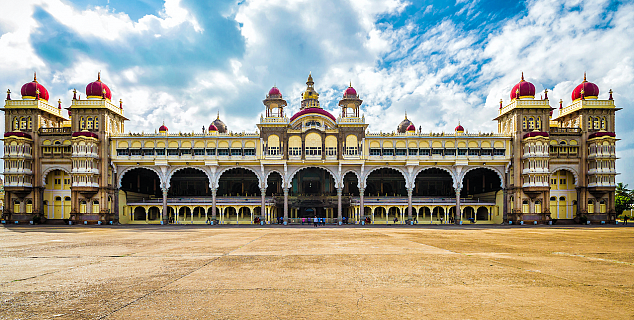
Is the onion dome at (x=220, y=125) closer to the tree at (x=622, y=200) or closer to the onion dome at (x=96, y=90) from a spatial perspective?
the onion dome at (x=96, y=90)

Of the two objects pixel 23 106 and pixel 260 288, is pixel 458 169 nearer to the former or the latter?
pixel 260 288

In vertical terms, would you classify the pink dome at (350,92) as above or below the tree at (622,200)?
above

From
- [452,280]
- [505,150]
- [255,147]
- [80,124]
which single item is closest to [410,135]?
[505,150]

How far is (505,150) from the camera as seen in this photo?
2397 inches

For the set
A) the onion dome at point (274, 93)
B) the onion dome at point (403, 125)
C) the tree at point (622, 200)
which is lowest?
the tree at point (622, 200)

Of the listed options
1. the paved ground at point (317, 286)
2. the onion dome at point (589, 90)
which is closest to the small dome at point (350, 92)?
the onion dome at point (589, 90)

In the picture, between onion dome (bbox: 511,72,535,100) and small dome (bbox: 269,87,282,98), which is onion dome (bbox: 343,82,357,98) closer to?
small dome (bbox: 269,87,282,98)

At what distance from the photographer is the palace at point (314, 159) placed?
58656mm

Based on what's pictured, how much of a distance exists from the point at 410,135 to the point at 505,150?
13.8 metres

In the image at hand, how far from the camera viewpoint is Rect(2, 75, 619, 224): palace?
58.7m

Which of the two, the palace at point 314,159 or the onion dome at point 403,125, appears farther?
the onion dome at point 403,125

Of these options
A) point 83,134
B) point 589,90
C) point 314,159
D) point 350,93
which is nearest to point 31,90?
point 83,134

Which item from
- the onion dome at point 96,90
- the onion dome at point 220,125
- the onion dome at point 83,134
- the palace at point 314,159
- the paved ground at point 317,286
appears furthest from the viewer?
the onion dome at point 220,125

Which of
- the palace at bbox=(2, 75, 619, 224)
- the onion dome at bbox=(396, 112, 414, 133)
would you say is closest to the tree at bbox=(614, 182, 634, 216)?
the palace at bbox=(2, 75, 619, 224)
